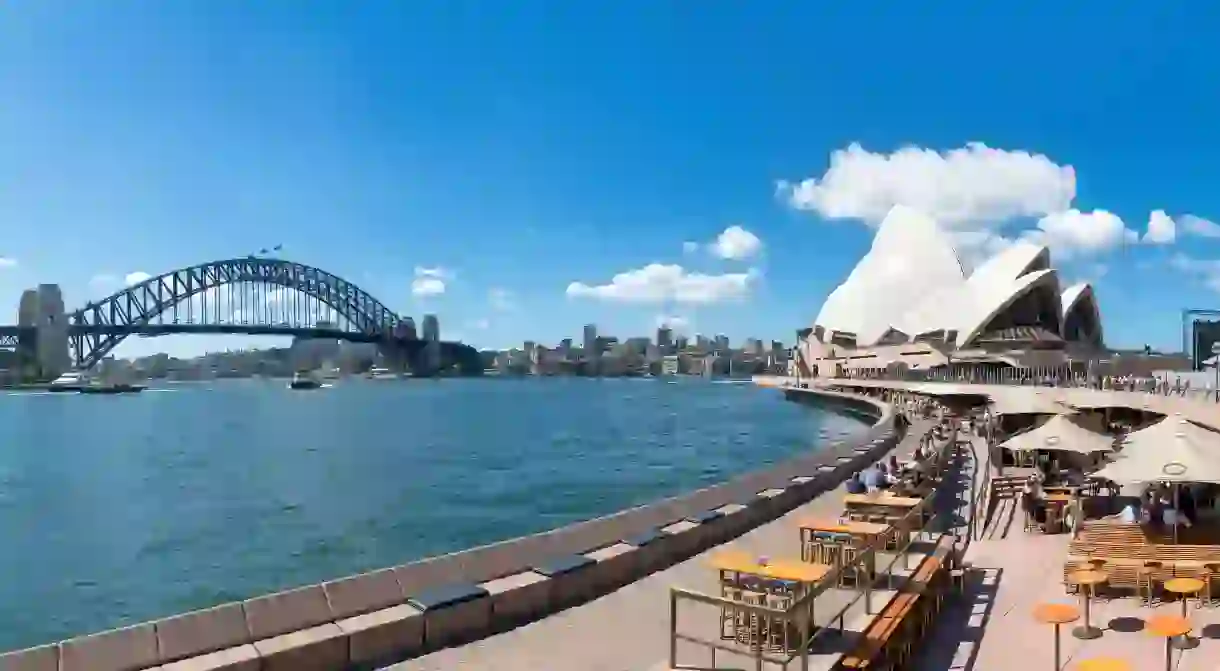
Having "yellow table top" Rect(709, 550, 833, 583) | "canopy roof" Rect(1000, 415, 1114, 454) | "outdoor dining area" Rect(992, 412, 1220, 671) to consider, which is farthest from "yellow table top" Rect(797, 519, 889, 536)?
"canopy roof" Rect(1000, 415, 1114, 454)

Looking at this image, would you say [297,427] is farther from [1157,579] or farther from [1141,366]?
[1157,579]

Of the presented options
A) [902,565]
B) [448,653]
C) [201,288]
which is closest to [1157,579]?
[902,565]

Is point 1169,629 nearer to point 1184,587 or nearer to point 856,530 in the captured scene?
point 1184,587

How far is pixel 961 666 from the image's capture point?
7.61 m

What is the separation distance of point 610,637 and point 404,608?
175 cm

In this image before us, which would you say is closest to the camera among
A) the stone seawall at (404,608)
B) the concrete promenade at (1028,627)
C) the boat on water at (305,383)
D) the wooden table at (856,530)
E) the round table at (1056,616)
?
the stone seawall at (404,608)

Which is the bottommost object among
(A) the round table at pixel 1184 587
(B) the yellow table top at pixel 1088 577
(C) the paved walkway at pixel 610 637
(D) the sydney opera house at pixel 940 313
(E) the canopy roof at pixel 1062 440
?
(C) the paved walkway at pixel 610 637

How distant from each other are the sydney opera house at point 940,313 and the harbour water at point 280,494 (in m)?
32.9

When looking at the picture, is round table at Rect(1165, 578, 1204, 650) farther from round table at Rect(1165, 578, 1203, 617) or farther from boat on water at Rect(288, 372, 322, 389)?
boat on water at Rect(288, 372, 322, 389)

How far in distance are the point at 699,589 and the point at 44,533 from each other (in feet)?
69.7

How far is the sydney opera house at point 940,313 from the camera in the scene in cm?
8450

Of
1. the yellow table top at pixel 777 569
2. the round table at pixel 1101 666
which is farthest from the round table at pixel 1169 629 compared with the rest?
the yellow table top at pixel 777 569

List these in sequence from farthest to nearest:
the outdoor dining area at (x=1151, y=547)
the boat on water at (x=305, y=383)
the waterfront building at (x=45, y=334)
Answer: the boat on water at (x=305, y=383)
the waterfront building at (x=45, y=334)
the outdoor dining area at (x=1151, y=547)

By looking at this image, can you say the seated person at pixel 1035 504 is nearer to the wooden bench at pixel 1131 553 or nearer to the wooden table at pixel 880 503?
the wooden table at pixel 880 503
